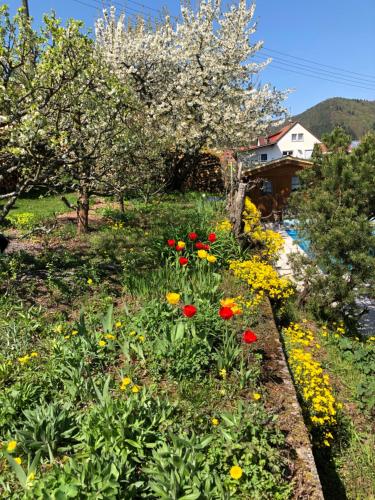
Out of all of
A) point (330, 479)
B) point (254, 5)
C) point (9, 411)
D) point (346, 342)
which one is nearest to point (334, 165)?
point (346, 342)

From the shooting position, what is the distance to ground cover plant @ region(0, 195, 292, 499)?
234 centimetres

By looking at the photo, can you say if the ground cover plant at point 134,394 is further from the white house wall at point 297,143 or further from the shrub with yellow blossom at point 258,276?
the white house wall at point 297,143

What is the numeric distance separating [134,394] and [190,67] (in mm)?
16411

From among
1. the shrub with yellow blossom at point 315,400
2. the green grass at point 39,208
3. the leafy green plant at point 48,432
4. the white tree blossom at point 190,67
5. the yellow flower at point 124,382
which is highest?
the white tree blossom at point 190,67

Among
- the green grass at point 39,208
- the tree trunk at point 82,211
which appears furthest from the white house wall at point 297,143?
the tree trunk at point 82,211

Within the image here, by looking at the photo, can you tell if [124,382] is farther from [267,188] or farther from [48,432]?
[267,188]

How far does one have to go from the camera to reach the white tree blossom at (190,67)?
15.4 metres

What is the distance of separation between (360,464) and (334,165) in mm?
5615

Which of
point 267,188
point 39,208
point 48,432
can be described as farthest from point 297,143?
point 48,432

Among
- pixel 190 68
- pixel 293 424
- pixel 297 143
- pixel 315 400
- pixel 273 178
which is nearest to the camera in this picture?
pixel 293 424

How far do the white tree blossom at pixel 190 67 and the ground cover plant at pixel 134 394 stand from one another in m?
12.1

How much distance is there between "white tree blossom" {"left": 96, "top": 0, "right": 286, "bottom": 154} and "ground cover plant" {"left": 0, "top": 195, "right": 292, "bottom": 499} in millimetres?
12089

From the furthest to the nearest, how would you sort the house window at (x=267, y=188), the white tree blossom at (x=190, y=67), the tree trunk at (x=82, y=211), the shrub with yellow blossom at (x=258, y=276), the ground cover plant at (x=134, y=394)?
the house window at (x=267, y=188), the white tree blossom at (x=190, y=67), the tree trunk at (x=82, y=211), the shrub with yellow blossom at (x=258, y=276), the ground cover plant at (x=134, y=394)

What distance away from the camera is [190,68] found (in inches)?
641
